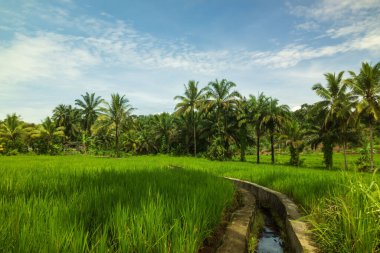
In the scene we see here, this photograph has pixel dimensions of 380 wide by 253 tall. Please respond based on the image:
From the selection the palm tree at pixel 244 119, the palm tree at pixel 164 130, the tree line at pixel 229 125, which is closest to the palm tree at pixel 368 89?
the tree line at pixel 229 125

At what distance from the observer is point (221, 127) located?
3553cm

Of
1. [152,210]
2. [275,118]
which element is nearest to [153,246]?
[152,210]

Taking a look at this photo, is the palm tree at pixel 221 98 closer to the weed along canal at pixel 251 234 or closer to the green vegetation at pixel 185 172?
the green vegetation at pixel 185 172

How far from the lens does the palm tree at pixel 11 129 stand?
3516cm

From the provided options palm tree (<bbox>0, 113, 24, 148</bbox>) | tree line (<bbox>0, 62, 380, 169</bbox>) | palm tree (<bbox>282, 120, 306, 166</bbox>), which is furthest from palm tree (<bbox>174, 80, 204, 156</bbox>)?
palm tree (<bbox>0, 113, 24, 148</bbox>)

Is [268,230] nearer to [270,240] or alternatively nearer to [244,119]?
[270,240]

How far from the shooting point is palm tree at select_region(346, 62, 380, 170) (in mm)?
22489

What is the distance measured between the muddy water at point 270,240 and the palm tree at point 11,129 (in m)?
37.7

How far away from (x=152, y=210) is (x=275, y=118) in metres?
31.4

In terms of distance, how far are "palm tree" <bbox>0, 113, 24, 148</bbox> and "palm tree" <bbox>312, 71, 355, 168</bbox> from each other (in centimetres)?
3720

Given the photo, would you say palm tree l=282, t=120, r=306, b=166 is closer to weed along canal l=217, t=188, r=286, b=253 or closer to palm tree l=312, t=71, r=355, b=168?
palm tree l=312, t=71, r=355, b=168

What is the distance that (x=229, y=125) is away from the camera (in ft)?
116

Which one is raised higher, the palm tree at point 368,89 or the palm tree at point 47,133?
the palm tree at point 368,89

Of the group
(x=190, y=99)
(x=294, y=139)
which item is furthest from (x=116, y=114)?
(x=294, y=139)
